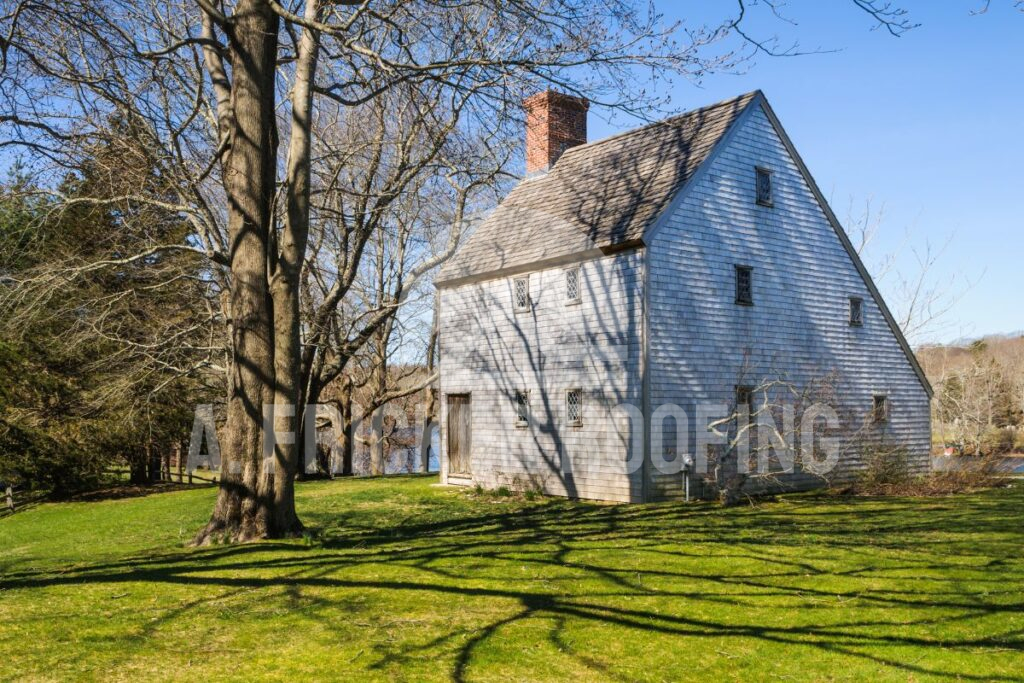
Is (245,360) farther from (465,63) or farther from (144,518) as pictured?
(144,518)

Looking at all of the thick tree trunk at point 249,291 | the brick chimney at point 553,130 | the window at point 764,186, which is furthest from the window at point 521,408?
the thick tree trunk at point 249,291

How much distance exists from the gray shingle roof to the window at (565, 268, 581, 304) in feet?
1.54

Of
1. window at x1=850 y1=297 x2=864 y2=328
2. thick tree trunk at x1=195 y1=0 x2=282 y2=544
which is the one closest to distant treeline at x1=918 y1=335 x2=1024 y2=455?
window at x1=850 y1=297 x2=864 y2=328

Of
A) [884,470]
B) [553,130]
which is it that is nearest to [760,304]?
[884,470]

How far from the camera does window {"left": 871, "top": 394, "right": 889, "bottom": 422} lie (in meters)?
21.4

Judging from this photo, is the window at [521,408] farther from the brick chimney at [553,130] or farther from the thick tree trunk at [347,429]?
the thick tree trunk at [347,429]

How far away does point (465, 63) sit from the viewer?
35.6 ft

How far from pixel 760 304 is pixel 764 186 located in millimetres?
2779

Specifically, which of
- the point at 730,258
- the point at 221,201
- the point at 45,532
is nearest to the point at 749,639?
the point at 730,258

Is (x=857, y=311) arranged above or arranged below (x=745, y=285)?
below

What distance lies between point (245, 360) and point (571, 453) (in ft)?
27.8

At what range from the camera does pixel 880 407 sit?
21469 mm

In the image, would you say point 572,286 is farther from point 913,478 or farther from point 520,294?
point 913,478

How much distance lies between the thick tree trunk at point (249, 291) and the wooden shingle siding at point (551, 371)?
7.69 meters
